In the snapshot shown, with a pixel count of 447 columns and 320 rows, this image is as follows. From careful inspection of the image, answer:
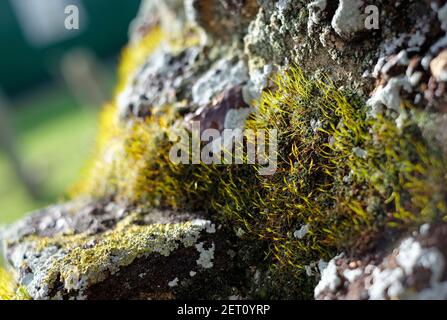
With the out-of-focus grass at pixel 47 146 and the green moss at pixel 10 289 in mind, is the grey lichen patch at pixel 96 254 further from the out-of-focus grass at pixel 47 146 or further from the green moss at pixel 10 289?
the out-of-focus grass at pixel 47 146

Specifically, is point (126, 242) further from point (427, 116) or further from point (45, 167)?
point (45, 167)

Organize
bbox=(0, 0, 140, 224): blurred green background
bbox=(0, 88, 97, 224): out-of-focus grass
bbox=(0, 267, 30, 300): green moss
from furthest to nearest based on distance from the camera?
bbox=(0, 0, 140, 224): blurred green background
bbox=(0, 88, 97, 224): out-of-focus grass
bbox=(0, 267, 30, 300): green moss

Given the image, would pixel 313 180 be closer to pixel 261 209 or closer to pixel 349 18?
pixel 261 209

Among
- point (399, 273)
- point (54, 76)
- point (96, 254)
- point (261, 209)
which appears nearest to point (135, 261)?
point (96, 254)

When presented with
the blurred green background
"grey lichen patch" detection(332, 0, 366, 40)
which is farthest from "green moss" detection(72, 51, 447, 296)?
the blurred green background

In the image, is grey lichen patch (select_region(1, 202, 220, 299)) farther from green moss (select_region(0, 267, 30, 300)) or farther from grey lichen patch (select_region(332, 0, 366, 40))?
grey lichen patch (select_region(332, 0, 366, 40))
